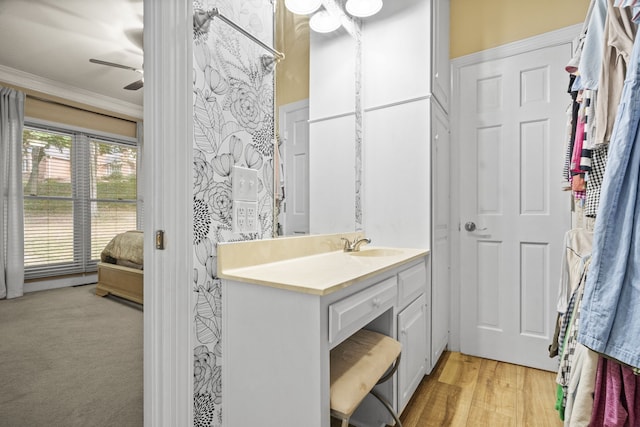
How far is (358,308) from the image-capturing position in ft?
3.72

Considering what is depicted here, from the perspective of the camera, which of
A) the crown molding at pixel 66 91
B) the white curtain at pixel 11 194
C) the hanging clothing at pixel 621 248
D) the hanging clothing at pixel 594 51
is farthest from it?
the crown molding at pixel 66 91

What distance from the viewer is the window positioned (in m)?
4.19

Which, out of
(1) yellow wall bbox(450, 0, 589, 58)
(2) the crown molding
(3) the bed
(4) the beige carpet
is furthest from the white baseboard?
(1) yellow wall bbox(450, 0, 589, 58)

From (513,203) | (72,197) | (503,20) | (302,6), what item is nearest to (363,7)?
(302,6)

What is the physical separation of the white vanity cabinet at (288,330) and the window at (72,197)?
453cm

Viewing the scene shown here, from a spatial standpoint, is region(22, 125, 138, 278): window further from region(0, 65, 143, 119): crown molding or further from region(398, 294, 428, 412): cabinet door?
region(398, 294, 428, 412): cabinet door

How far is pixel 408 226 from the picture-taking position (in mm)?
2045

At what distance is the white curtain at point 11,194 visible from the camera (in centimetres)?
379

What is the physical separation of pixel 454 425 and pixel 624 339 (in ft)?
3.38

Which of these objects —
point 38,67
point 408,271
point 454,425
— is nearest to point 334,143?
point 408,271

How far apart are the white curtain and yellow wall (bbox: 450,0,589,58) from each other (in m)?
4.91

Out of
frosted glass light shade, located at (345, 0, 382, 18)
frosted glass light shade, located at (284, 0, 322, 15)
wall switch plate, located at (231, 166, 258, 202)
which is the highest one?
frosted glass light shade, located at (345, 0, 382, 18)

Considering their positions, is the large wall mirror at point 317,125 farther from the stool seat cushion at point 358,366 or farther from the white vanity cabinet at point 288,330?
the stool seat cushion at point 358,366

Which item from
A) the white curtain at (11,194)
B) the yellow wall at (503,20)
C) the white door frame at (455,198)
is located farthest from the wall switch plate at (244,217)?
the white curtain at (11,194)
